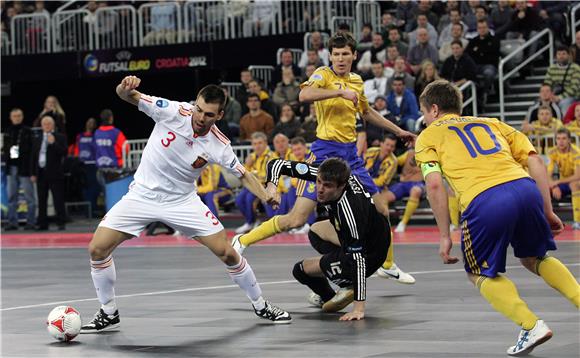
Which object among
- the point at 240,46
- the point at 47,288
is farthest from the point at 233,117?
the point at 47,288

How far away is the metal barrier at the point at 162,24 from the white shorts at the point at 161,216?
18.5m

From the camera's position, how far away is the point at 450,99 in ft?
26.2

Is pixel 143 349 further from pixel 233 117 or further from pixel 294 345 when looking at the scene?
pixel 233 117

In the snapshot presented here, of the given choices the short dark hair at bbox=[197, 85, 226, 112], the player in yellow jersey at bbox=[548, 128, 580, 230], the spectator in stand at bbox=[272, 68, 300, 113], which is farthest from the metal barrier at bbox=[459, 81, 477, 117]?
the short dark hair at bbox=[197, 85, 226, 112]

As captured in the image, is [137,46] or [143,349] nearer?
[143,349]

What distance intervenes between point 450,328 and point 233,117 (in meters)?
15.9

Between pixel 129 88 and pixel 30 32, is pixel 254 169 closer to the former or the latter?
pixel 129 88

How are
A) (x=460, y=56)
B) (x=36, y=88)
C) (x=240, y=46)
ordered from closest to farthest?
(x=460, y=56) < (x=240, y=46) < (x=36, y=88)

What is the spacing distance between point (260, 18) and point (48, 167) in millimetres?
6772

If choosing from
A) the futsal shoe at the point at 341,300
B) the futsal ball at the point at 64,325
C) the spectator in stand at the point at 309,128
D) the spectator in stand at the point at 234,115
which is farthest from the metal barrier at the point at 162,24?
the futsal ball at the point at 64,325

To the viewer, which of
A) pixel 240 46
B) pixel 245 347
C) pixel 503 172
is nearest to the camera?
pixel 503 172

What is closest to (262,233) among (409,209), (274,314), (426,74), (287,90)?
(274,314)

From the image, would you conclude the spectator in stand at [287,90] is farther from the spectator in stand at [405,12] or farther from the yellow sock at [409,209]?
the yellow sock at [409,209]

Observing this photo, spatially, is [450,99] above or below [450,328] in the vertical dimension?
above
